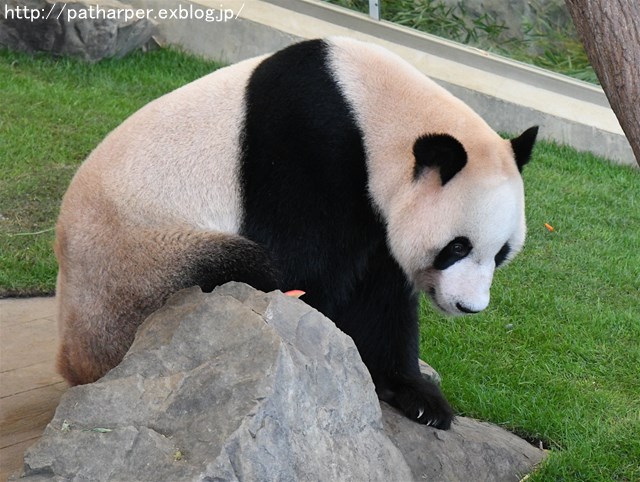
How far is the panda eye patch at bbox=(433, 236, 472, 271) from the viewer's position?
3.58 meters

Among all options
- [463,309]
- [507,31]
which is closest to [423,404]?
[463,309]

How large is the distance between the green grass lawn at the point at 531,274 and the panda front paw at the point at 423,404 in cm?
43

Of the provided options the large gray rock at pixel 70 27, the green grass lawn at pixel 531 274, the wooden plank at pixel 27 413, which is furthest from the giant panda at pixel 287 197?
the large gray rock at pixel 70 27

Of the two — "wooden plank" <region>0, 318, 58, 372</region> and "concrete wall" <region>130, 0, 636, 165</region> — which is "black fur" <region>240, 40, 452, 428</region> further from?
"concrete wall" <region>130, 0, 636, 165</region>

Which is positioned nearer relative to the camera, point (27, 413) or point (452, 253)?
point (452, 253)

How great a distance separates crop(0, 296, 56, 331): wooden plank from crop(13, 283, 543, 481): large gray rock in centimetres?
200

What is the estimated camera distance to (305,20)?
30.3ft

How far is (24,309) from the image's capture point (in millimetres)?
5023

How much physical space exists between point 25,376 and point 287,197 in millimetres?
1663

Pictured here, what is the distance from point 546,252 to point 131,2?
A: 16.7 feet

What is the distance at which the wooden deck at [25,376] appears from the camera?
12.5 feet

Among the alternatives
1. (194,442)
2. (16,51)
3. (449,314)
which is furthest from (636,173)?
(194,442)

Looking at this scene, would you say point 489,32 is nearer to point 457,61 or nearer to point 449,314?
point 457,61

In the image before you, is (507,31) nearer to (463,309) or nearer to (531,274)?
(531,274)
